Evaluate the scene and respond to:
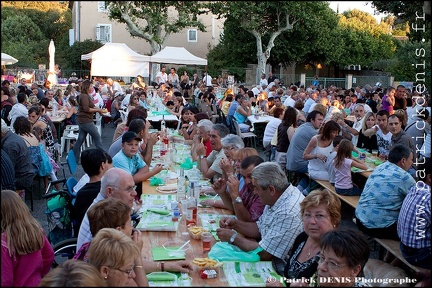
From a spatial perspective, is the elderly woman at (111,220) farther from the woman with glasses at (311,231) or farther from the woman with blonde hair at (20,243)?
the woman with glasses at (311,231)

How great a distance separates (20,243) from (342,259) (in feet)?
6.34

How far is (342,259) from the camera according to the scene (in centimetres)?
289

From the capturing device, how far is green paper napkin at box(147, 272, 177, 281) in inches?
127

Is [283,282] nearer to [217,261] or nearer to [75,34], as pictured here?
[217,261]

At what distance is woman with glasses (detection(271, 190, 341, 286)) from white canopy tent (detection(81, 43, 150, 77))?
514 inches

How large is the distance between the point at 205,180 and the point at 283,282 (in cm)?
312

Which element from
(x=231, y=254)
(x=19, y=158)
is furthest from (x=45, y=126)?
(x=231, y=254)

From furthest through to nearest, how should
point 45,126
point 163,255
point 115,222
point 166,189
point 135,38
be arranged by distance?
point 135,38 < point 45,126 < point 166,189 < point 163,255 < point 115,222

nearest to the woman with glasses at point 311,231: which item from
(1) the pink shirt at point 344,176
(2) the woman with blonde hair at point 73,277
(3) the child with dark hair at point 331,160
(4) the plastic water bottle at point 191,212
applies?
(4) the plastic water bottle at point 191,212

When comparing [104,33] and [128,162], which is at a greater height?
[104,33]

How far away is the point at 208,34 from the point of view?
40469 millimetres

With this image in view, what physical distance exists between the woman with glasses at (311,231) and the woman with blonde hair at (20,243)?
157 cm

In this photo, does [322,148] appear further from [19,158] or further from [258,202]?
[19,158]

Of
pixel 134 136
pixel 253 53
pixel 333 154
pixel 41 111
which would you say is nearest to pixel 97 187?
pixel 134 136
